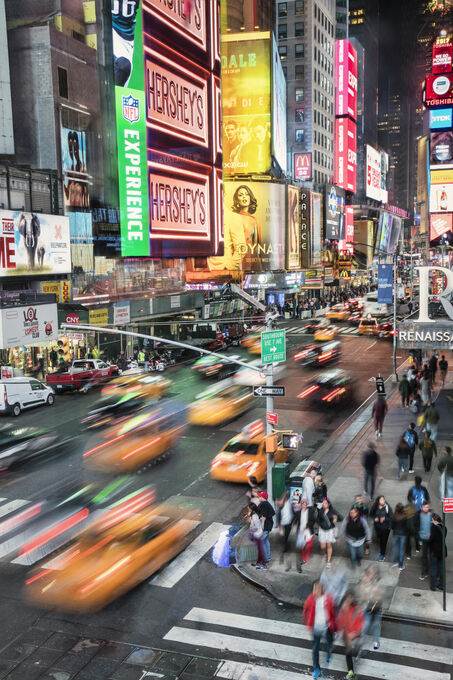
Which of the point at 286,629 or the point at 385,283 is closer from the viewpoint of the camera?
the point at 286,629

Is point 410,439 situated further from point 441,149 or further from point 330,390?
point 441,149

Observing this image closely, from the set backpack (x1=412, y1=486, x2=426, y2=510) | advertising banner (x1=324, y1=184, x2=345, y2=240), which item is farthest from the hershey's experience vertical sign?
backpack (x1=412, y1=486, x2=426, y2=510)

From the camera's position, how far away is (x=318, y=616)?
982 cm

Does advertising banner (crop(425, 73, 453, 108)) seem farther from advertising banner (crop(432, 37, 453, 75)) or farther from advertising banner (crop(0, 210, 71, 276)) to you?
advertising banner (crop(0, 210, 71, 276))

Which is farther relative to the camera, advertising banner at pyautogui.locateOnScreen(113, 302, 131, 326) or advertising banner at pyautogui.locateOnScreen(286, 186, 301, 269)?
advertising banner at pyautogui.locateOnScreen(286, 186, 301, 269)

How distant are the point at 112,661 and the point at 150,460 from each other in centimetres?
1199

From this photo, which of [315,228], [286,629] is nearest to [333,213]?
[315,228]

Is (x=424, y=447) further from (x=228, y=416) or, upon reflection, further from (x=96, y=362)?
(x=96, y=362)

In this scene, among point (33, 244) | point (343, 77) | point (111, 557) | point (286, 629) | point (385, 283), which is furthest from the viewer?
point (343, 77)

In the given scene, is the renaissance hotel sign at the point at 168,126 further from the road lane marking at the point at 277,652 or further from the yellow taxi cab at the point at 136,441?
the road lane marking at the point at 277,652

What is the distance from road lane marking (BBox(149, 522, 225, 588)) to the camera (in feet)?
44.3

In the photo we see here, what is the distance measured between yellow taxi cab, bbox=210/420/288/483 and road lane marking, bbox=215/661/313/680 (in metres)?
8.97

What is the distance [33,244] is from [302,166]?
69.1 metres

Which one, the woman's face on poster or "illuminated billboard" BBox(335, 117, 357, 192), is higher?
"illuminated billboard" BBox(335, 117, 357, 192)
